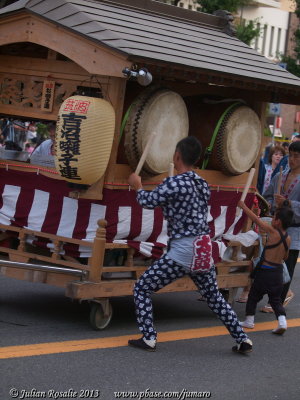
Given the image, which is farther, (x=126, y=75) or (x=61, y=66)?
(x=61, y=66)

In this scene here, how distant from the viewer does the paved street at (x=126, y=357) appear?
5.59 metres

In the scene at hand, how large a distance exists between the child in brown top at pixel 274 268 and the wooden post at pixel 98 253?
1.69m

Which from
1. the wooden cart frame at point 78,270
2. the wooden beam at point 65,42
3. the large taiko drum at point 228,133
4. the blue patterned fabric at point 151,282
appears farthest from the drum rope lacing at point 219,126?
the blue patterned fabric at point 151,282

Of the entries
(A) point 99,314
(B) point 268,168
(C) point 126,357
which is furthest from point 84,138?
(B) point 268,168

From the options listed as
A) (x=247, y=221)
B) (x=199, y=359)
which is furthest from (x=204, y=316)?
(x=199, y=359)

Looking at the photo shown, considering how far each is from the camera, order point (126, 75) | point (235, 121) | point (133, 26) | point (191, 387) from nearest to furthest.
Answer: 1. point (191, 387)
2. point (126, 75)
3. point (133, 26)
4. point (235, 121)

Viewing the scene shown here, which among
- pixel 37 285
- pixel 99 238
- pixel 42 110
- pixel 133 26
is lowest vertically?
pixel 37 285

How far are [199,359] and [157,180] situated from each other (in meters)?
1.90

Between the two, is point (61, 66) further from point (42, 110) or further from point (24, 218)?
point (24, 218)

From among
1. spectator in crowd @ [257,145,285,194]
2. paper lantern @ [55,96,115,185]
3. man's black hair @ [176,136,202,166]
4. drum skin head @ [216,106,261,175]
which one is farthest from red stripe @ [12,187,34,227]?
spectator in crowd @ [257,145,285,194]

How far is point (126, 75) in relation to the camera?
6602mm

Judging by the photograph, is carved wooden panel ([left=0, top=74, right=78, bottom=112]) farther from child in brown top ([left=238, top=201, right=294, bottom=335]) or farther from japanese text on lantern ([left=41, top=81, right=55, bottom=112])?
child in brown top ([left=238, top=201, right=294, bottom=335])

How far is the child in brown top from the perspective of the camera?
786 cm

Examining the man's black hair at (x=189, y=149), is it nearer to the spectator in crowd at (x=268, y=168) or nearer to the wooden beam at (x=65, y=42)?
the wooden beam at (x=65, y=42)
